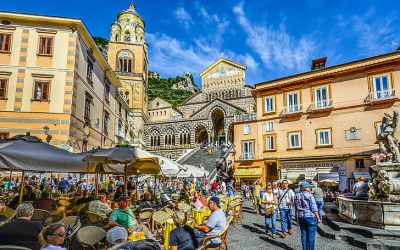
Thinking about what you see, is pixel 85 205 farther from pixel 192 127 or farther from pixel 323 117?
pixel 192 127

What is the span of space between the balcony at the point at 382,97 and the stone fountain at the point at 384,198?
1340 centimetres

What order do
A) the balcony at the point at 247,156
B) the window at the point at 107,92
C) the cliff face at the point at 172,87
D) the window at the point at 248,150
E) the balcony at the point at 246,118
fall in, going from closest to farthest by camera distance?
the window at the point at 107,92 < the balcony at the point at 247,156 < the window at the point at 248,150 < the balcony at the point at 246,118 < the cliff face at the point at 172,87

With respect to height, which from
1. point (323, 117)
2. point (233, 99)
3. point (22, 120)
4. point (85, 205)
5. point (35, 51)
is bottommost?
point (85, 205)

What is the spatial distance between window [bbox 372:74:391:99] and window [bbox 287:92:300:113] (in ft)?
18.6

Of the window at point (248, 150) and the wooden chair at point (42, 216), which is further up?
the window at point (248, 150)

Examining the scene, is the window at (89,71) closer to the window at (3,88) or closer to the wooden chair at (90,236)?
the window at (3,88)

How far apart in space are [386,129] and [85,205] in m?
9.33

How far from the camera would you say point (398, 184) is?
7887mm

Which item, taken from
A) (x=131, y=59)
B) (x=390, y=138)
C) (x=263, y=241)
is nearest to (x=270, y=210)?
(x=263, y=241)

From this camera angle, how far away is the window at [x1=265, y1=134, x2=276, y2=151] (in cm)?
2551

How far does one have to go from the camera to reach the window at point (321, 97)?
922 inches

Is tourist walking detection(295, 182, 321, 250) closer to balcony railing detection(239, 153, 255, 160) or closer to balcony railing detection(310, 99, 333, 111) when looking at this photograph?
balcony railing detection(310, 99, 333, 111)

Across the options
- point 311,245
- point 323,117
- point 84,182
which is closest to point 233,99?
point 323,117

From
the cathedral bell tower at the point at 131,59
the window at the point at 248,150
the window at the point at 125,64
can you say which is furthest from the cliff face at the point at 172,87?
the window at the point at 248,150
